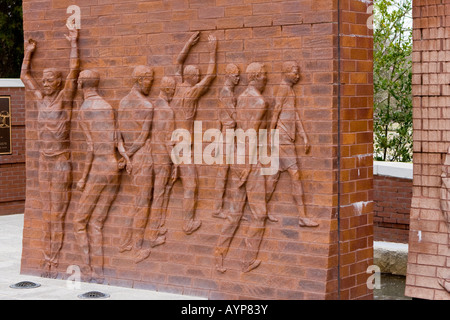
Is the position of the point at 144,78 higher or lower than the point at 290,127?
higher

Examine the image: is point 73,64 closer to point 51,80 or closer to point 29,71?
point 51,80

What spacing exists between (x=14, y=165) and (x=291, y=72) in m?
8.82

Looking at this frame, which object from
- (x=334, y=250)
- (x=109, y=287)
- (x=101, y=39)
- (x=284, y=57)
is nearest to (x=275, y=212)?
(x=334, y=250)

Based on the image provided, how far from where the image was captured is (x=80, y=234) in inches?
353

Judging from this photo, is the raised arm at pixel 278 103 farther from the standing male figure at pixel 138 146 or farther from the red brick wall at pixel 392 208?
the red brick wall at pixel 392 208

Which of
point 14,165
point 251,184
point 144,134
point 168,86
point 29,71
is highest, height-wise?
point 29,71

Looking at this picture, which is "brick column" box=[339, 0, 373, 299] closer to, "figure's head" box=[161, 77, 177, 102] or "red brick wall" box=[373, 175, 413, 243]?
"figure's head" box=[161, 77, 177, 102]

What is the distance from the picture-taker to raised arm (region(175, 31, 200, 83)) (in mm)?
8156

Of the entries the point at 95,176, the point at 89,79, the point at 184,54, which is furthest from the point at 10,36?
the point at 184,54

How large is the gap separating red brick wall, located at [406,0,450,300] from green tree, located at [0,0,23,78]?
15.9 meters

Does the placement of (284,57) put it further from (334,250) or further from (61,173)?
(61,173)

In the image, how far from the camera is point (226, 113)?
799cm

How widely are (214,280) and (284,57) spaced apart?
2202mm

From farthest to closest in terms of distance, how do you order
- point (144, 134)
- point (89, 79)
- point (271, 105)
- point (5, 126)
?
point (5, 126) < point (89, 79) < point (144, 134) < point (271, 105)
